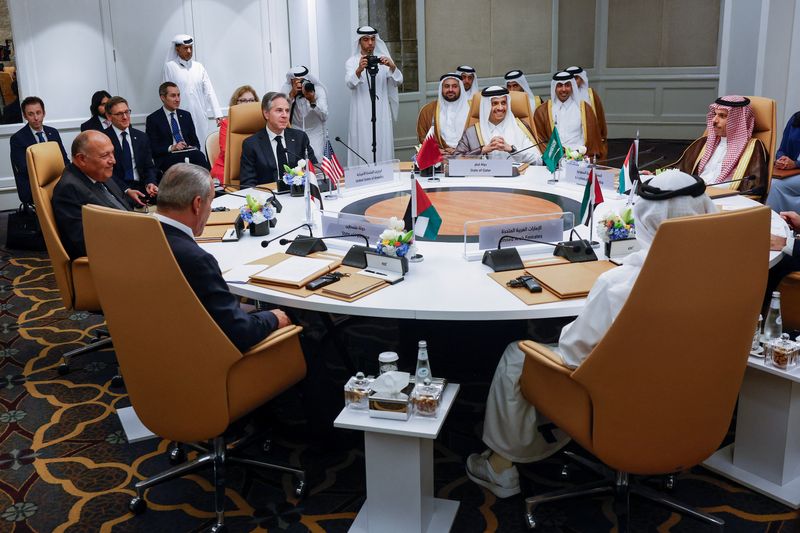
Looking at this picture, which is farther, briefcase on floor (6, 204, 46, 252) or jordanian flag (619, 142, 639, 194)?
briefcase on floor (6, 204, 46, 252)

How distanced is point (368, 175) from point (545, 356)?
2588mm

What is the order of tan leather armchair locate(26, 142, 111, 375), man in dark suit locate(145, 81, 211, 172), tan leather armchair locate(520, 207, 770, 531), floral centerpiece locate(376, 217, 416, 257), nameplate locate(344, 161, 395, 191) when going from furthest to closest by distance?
man in dark suit locate(145, 81, 211, 172) < nameplate locate(344, 161, 395, 191) < tan leather armchair locate(26, 142, 111, 375) < floral centerpiece locate(376, 217, 416, 257) < tan leather armchair locate(520, 207, 770, 531)

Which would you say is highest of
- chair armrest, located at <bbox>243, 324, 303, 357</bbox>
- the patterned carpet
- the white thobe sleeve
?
the white thobe sleeve

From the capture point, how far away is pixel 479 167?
5152 millimetres

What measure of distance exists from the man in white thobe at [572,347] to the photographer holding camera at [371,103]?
539cm

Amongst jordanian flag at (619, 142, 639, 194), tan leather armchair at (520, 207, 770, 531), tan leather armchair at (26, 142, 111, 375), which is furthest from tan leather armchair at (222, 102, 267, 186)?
tan leather armchair at (520, 207, 770, 531)

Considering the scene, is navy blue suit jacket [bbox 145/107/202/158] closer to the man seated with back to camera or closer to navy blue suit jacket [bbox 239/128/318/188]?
navy blue suit jacket [bbox 239/128/318/188]

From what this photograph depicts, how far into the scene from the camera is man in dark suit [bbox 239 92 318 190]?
5145mm

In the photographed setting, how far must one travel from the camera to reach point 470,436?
327cm

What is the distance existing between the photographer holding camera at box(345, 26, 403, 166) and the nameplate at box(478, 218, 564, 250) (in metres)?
4.72

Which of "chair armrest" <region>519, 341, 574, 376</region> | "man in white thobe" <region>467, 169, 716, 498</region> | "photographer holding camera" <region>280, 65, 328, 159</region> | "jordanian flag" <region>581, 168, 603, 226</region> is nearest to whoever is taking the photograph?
"man in white thobe" <region>467, 169, 716, 498</region>

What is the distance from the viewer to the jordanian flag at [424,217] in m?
3.21

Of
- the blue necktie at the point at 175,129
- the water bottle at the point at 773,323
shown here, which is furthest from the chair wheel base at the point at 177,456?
the blue necktie at the point at 175,129

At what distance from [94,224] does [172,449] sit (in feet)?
3.82
